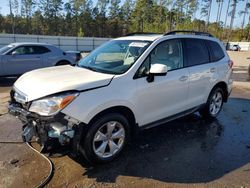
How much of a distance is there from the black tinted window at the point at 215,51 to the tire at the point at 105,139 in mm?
2906

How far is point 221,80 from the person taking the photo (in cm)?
599

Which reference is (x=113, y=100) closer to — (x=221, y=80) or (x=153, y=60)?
(x=153, y=60)

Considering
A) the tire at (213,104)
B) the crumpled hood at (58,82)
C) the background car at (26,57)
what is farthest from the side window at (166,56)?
the background car at (26,57)

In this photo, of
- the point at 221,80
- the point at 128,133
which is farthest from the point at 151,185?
A: the point at 221,80

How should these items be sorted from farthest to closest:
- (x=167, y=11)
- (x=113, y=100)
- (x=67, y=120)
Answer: (x=167, y=11) < (x=113, y=100) < (x=67, y=120)

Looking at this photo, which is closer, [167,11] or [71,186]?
[71,186]

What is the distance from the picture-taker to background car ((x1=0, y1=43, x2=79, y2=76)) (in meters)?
10.8

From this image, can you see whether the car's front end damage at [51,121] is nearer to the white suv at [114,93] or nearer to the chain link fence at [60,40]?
the white suv at [114,93]

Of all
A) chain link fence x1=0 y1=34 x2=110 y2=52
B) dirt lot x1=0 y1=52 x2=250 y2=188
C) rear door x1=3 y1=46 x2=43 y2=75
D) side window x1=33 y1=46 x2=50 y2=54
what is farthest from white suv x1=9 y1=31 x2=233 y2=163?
chain link fence x1=0 y1=34 x2=110 y2=52

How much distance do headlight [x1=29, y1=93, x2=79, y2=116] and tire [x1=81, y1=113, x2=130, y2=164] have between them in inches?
19.5

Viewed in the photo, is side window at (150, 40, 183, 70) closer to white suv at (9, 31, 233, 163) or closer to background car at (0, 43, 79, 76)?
white suv at (9, 31, 233, 163)

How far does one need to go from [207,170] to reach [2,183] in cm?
285

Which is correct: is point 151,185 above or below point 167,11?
below

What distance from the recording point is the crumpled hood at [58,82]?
3533 millimetres
